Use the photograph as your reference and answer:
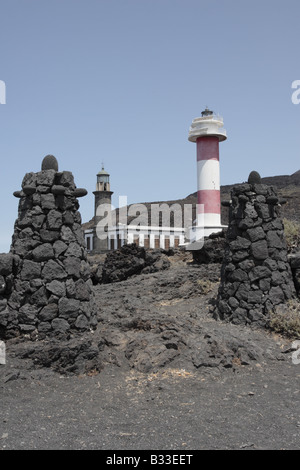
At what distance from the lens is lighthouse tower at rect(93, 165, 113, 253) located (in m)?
34.4

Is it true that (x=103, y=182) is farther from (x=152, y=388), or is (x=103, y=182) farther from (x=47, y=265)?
(x=152, y=388)

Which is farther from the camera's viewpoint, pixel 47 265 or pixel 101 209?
pixel 101 209

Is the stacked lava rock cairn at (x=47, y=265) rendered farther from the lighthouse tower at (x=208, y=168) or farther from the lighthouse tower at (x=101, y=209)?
the lighthouse tower at (x=101, y=209)

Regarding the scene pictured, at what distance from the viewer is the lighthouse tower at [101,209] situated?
113 ft

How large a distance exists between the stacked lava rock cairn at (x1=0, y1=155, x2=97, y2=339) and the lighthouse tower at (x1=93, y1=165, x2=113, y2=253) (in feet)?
80.2

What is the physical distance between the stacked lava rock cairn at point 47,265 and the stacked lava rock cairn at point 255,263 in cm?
342

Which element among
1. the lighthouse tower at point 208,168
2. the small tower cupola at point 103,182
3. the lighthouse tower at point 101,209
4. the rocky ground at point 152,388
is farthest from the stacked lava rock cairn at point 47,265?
the small tower cupola at point 103,182

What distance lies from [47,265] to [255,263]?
4.58 metres

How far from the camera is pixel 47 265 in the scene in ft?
26.3

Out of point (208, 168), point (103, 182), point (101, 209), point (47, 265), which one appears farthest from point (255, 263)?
point (103, 182)

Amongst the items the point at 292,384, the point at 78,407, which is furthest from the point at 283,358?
the point at 78,407

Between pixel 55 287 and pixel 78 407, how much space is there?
2225 millimetres

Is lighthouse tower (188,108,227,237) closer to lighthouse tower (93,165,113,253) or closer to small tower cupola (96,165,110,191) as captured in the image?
lighthouse tower (93,165,113,253)

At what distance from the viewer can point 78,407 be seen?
6.34 meters
